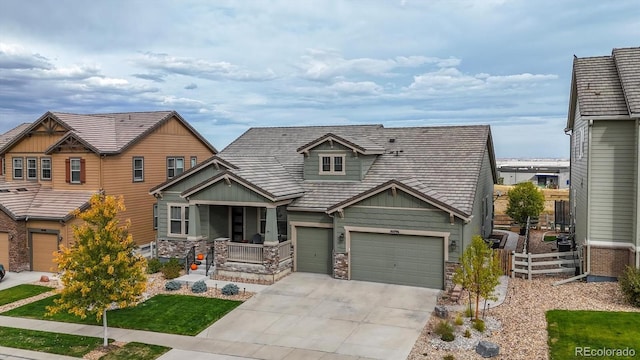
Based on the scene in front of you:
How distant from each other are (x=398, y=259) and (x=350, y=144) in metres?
5.54

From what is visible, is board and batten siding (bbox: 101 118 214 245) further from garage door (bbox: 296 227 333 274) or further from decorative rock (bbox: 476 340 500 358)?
decorative rock (bbox: 476 340 500 358)

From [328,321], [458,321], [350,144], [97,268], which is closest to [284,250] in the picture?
[350,144]

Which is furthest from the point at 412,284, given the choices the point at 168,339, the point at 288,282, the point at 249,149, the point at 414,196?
the point at 249,149

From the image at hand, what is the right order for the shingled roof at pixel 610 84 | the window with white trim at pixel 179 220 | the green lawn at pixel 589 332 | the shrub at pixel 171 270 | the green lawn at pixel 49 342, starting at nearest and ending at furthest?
the green lawn at pixel 589 332, the green lawn at pixel 49 342, the shingled roof at pixel 610 84, the shrub at pixel 171 270, the window with white trim at pixel 179 220

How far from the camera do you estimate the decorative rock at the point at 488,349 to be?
478 inches

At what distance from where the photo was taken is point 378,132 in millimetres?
26109

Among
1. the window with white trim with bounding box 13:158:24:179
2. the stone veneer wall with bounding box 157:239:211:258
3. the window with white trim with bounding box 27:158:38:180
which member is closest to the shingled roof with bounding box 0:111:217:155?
the window with white trim with bounding box 13:158:24:179

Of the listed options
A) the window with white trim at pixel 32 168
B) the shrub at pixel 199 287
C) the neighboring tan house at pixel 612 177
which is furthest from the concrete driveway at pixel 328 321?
the window with white trim at pixel 32 168

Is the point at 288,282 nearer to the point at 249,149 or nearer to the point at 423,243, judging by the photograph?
the point at 423,243

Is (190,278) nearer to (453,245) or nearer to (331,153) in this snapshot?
(331,153)

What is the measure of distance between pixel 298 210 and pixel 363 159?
12.6 feet

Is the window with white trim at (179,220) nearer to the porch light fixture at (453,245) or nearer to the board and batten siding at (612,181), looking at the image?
the porch light fixture at (453,245)

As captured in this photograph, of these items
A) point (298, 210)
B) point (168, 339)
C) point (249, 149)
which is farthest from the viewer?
point (249, 149)

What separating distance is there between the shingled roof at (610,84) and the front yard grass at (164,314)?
1504 centimetres
